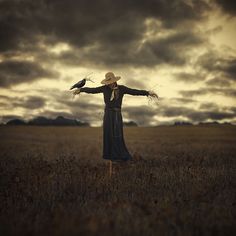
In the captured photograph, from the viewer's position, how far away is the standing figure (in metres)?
9.02

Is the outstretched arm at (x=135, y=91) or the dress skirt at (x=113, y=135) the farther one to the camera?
the outstretched arm at (x=135, y=91)

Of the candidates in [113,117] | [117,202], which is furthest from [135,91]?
[117,202]

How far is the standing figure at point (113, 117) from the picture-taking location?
29.6 ft

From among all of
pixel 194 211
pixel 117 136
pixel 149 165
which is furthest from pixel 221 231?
pixel 149 165

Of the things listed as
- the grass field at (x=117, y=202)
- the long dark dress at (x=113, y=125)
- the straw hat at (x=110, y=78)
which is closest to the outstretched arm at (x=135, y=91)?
the long dark dress at (x=113, y=125)

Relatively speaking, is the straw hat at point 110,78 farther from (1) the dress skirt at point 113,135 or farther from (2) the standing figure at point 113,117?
(1) the dress skirt at point 113,135

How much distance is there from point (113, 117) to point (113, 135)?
47 cm

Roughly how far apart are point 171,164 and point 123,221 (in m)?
6.68

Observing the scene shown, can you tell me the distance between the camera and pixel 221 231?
4.34m

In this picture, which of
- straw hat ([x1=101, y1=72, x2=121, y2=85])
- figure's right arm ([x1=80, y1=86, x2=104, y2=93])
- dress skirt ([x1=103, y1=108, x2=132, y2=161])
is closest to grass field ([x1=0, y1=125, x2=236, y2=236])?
dress skirt ([x1=103, y1=108, x2=132, y2=161])

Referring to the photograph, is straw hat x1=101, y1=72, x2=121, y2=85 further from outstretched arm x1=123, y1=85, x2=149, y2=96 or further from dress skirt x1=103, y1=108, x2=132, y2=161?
dress skirt x1=103, y1=108, x2=132, y2=161

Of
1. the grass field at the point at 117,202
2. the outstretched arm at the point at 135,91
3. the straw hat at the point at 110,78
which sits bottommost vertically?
the grass field at the point at 117,202

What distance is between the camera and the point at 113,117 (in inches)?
356

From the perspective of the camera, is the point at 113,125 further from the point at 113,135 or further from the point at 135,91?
the point at 135,91
